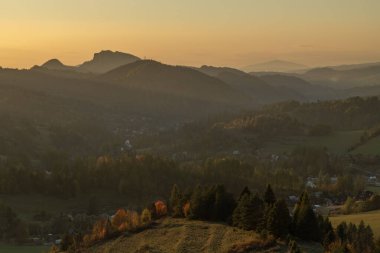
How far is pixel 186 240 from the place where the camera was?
61.2 metres

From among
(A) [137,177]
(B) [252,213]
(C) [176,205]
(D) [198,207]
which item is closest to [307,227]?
(B) [252,213]

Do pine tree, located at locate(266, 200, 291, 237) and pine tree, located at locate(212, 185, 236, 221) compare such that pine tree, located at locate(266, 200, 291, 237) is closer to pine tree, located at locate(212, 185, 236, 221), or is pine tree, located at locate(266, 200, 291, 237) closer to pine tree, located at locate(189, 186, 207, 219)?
pine tree, located at locate(212, 185, 236, 221)

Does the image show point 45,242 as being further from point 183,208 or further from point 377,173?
point 377,173

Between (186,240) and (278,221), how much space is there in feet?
39.3

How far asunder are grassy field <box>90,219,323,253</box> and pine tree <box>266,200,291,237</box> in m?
1.80

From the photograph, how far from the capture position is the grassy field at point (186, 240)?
186 feet

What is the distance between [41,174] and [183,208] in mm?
→ 88014

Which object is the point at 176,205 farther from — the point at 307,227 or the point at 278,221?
the point at 307,227

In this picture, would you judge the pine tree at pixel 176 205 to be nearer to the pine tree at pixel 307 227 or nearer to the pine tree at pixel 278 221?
the pine tree at pixel 278 221

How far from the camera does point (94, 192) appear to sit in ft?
491

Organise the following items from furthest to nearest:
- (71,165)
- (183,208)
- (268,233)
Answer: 1. (71,165)
2. (183,208)
3. (268,233)

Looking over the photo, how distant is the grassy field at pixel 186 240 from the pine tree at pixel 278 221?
180 centimetres

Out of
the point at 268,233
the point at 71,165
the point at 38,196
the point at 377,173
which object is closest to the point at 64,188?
the point at 38,196

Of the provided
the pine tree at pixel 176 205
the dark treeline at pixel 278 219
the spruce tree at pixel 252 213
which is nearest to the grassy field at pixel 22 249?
the pine tree at pixel 176 205
